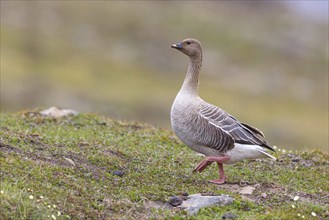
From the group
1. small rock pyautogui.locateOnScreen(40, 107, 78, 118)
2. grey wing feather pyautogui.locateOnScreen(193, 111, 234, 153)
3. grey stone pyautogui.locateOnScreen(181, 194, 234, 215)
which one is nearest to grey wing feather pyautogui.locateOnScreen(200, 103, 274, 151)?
grey wing feather pyautogui.locateOnScreen(193, 111, 234, 153)

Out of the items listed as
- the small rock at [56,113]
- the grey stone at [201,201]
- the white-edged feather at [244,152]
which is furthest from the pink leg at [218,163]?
the small rock at [56,113]

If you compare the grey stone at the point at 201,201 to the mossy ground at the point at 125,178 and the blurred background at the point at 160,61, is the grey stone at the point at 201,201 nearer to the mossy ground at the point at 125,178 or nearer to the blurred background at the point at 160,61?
the mossy ground at the point at 125,178

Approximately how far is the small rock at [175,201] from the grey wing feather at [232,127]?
2171mm

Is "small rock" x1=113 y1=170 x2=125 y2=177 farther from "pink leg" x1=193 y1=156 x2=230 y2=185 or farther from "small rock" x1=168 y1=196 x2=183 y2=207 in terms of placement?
"small rock" x1=168 y1=196 x2=183 y2=207

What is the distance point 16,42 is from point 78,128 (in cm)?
4900

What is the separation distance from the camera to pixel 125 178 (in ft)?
40.9

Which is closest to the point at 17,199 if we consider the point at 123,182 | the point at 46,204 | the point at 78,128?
the point at 46,204

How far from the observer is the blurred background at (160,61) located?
155 ft

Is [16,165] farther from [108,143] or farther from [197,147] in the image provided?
[108,143]

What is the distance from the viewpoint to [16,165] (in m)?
11.2

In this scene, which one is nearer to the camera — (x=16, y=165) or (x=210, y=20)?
(x=16, y=165)

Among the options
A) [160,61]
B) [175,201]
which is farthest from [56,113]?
[160,61]

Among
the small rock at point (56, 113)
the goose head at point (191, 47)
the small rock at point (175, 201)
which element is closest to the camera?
the small rock at point (175, 201)

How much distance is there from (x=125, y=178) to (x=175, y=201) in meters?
1.54
